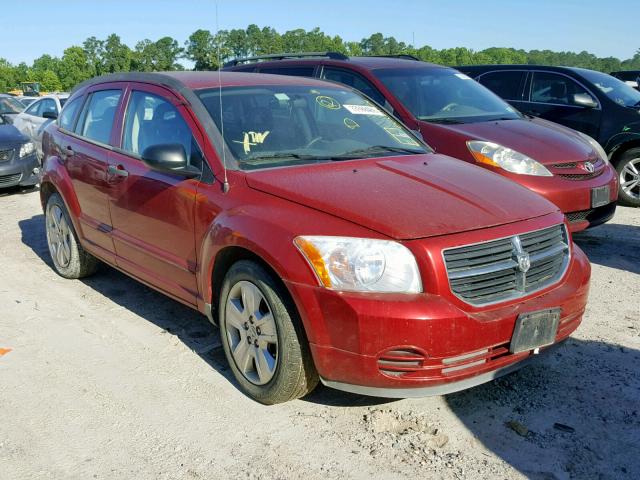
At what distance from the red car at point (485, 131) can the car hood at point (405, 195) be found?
6.89ft

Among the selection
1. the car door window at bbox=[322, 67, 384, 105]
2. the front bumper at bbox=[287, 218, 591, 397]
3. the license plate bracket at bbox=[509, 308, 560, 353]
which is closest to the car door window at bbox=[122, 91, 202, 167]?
the front bumper at bbox=[287, 218, 591, 397]

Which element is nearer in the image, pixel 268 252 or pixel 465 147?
pixel 268 252

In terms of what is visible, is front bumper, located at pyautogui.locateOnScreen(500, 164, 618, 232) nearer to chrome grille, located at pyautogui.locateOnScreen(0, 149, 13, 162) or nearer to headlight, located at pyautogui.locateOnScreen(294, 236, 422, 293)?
headlight, located at pyautogui.locateOnScreen(294, 236, 422, 293)

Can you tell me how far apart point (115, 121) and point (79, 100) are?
1.02 m

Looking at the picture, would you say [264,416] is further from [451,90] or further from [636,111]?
[636,111]

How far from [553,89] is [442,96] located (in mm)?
2781

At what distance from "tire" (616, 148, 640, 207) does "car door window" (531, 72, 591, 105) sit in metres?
1.00

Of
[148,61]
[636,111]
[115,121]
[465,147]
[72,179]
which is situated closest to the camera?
[115,121]

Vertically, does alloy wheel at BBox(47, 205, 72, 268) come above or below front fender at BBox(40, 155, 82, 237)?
below

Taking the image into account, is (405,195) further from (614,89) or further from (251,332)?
(614,89)

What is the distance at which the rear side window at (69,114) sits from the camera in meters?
5.48

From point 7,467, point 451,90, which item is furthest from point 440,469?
point 451,90

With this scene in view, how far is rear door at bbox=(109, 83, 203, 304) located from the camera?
3857 millimetres

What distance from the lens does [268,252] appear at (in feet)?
10.2
